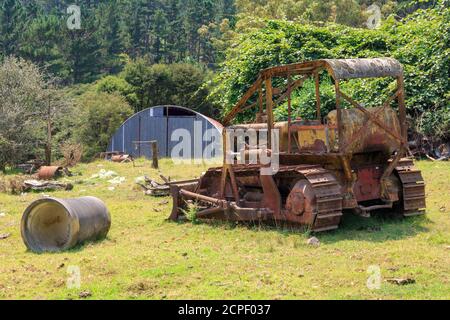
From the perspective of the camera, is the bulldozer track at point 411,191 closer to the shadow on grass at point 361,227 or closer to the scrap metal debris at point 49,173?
the shadow on grass at point 361,227

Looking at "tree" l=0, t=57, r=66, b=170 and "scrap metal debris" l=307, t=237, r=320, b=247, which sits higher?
"tree" l=0, t=57, r=66, b=170

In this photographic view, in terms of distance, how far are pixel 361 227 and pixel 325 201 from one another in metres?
1.18

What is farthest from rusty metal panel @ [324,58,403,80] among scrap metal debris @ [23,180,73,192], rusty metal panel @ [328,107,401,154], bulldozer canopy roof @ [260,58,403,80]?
scrap metal debris @ [23,180,73,192]

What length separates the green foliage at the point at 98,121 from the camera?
1634 inches

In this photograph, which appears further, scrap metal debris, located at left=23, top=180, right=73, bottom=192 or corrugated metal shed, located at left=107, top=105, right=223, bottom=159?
corrugated metal shed, located at left=107, top=105, right=223, bottom=159

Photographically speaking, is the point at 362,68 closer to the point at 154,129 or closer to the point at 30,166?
the point at 30,166

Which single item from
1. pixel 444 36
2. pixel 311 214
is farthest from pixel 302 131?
pixel 444 36

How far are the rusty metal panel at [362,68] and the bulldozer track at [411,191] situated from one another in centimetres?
173

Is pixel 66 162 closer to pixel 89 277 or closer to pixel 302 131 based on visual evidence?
pixel 302 131

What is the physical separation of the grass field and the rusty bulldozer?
0.33m

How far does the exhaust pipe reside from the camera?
31.4 ft

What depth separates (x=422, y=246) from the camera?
28.8ft

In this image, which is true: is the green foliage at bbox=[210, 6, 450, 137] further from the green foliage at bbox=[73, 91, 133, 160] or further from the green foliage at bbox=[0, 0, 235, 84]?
the green foliage at bbox=[0, 0, 235, 84]
